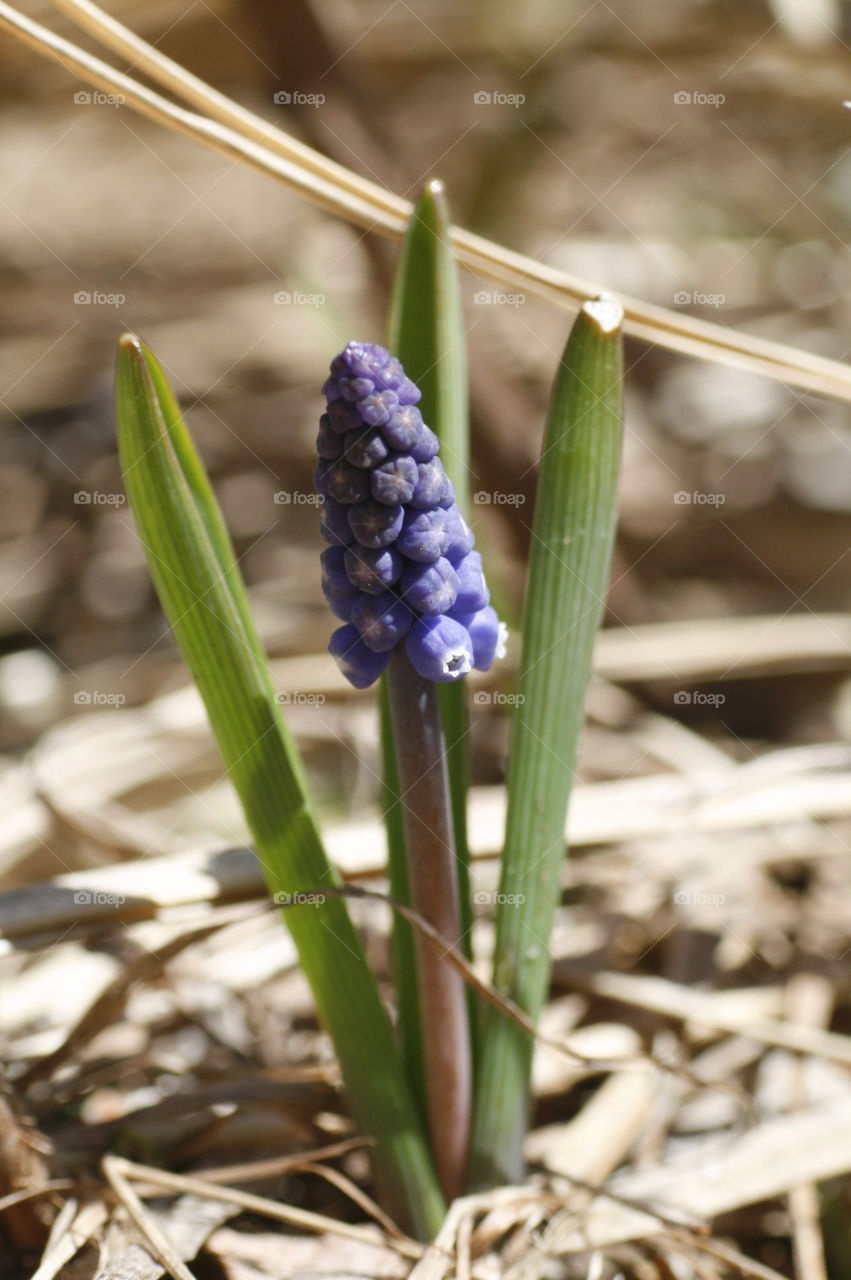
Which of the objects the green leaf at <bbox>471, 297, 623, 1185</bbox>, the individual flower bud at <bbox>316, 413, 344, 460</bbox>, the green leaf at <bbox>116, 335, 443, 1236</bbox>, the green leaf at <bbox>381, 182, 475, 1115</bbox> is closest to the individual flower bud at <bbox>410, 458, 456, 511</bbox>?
the individual flower bud at <bbox>316, 413, 344, 460</bbox>

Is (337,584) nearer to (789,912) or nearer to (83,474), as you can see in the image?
(789,912)

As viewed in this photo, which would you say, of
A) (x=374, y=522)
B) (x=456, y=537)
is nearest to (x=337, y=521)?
(x=374, y=522)

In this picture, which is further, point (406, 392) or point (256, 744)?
point (256, 744)

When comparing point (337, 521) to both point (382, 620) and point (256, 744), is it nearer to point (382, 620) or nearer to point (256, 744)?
point (382, 620)

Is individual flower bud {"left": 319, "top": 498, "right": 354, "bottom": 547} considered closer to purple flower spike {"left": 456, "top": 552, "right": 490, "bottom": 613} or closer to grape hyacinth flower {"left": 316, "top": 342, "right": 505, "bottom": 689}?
grape hyacinth flower {"left": 316, "top": 342, "right": 505, "bottom": 689}

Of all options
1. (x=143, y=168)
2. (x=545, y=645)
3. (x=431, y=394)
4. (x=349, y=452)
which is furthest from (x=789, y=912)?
(x=143, y=168)

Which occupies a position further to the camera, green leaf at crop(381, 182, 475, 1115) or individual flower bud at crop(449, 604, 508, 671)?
green leaf at crop(381, 182, 475, 1115)
